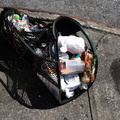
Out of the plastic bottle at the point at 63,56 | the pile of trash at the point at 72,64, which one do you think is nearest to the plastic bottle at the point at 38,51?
the pile of trash at the point at 72,64

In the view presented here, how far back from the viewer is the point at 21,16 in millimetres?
3275

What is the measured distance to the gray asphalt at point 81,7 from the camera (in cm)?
421

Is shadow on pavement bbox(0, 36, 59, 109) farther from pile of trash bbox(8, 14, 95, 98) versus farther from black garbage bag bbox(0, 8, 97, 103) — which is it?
pile of trash bbox(8, 14, 95, 98)

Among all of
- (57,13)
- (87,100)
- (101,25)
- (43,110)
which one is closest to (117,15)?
(101,25)

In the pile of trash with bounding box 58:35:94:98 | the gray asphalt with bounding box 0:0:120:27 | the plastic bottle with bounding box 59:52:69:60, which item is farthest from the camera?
→ the gray asphalt with bounding box 0:0:120:27

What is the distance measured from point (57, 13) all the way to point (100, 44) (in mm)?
1265

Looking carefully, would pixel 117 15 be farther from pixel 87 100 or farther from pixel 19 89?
pixel 19 89

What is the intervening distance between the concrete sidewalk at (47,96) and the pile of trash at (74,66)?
387mm

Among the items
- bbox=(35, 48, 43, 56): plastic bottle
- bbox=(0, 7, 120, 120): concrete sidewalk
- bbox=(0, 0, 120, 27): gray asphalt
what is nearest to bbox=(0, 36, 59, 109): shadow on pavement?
bbox=(0, 7, 120, 120): concrete sidewalk

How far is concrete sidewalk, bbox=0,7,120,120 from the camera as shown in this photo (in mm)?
Answer: 2963

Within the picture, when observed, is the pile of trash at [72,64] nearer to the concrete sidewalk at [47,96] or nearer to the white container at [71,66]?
the white container at [71,66]

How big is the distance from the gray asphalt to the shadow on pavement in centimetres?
141

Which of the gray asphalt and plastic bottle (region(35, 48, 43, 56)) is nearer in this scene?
plastic bottle (region(35, 48, 43, 56))

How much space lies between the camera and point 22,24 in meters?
3.09
